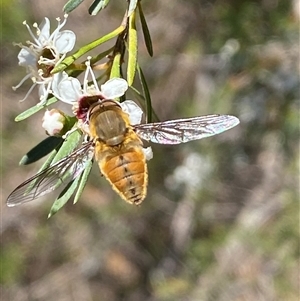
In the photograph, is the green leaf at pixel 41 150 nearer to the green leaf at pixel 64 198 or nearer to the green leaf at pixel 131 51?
the green leaf at pixel 64 198

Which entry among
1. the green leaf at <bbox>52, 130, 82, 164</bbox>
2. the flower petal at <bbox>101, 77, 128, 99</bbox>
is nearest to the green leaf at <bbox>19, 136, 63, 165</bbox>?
the green leaf at <bbox>52, 130, 82, 164</bbox>

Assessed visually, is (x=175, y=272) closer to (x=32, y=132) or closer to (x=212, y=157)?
(x=212, y=157)

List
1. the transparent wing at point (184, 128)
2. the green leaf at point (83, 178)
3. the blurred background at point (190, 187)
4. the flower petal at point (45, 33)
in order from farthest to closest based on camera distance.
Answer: the blurred background at point (190, 187) < the flower petal at point (45, 33) < the transparent wing at point (184, 128) < the green leaf at point (83, 178)

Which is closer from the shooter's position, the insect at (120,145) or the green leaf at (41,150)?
the insect at (120,145)

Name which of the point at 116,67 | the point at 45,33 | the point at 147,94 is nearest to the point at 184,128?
the point at 147,94

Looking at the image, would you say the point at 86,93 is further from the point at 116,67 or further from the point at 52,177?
the point at 52,177

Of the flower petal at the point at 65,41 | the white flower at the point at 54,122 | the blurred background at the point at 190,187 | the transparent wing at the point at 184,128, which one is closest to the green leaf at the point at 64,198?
the white flower at the point at 54,122
